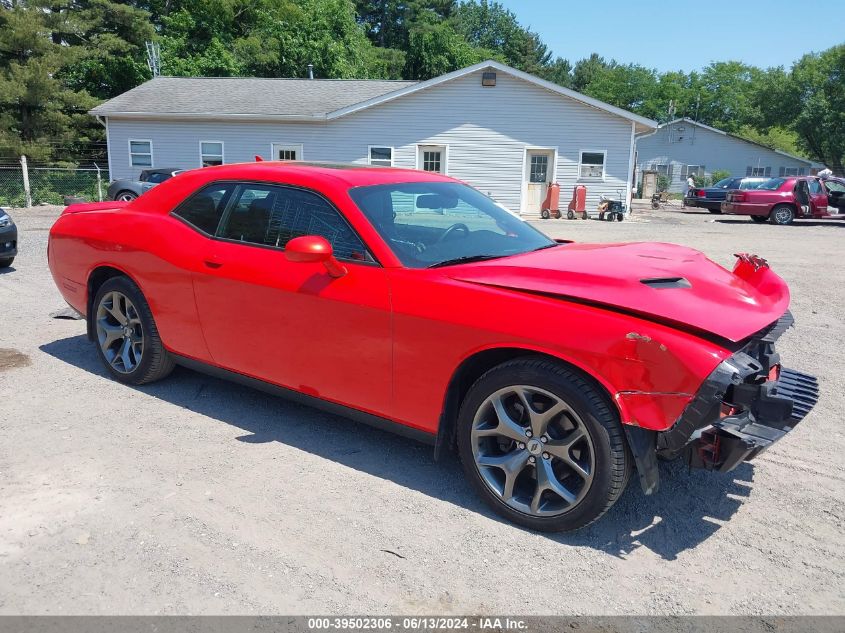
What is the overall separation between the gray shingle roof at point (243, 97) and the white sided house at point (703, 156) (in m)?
31.0

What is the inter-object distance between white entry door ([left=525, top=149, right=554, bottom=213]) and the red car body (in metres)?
6.65

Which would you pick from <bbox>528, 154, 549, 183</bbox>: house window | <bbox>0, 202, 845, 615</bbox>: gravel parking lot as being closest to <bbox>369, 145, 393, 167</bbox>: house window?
<bbox>528, 154, 549, 183</bbox>: house window

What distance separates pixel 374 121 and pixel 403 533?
2358 centimetres

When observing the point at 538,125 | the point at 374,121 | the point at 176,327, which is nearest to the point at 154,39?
the point at 374,121

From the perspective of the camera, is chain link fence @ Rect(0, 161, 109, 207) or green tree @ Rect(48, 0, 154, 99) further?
green tree @ Rect(48, 0, 154, 99)

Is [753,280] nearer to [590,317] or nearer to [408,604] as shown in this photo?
[590,317]

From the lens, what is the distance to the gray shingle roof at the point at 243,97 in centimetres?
2556

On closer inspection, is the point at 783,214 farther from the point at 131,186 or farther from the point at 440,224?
the point at 440,224

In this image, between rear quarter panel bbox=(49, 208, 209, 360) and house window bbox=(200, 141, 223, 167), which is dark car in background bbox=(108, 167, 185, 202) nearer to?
house window bbox=(200, 141, 223, 167)

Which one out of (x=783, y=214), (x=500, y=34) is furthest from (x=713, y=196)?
(x=500, y=34)

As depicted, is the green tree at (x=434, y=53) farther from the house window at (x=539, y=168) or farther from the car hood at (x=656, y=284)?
the car hood at (x=656, y=284)

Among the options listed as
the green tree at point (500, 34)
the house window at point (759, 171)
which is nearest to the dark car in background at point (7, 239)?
the house window at point (759, 171)

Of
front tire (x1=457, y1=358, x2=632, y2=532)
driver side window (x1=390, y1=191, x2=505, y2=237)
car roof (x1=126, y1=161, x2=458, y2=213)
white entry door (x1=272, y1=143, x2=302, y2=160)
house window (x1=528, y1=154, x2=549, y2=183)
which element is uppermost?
white entry door (x1=272, y1=143, x2=302, y2=160)

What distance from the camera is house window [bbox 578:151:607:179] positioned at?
81.6 feet
